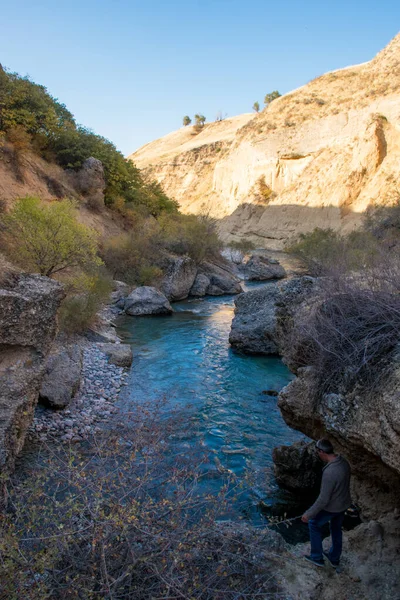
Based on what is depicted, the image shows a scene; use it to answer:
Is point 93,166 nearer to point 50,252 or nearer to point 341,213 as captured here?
point 50,252

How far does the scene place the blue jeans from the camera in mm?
4176

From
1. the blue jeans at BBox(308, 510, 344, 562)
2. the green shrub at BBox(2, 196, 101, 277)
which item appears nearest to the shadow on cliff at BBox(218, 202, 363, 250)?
the green shrub at BBox(2, 196, 101, 277)

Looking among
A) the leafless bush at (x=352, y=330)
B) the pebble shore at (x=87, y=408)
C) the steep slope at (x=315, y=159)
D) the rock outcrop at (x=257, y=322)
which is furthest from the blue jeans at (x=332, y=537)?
the steep slope at (x=315, y=159)

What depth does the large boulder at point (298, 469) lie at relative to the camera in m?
5.80

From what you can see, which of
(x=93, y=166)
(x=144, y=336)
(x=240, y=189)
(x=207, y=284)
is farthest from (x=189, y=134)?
(x=144, y=336)

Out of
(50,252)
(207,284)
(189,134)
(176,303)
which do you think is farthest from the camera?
(189,134)

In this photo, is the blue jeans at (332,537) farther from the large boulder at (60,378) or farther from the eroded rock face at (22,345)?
the large boulder at (60,378)

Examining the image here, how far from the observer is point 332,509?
417cm

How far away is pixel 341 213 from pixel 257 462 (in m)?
38.9

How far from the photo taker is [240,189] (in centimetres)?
5550

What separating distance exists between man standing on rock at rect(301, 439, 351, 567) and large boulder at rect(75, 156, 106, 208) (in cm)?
2455

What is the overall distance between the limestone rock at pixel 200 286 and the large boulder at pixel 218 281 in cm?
30

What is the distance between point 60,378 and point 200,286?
14.9 m

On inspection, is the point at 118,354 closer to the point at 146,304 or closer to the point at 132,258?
the point at 146,304
